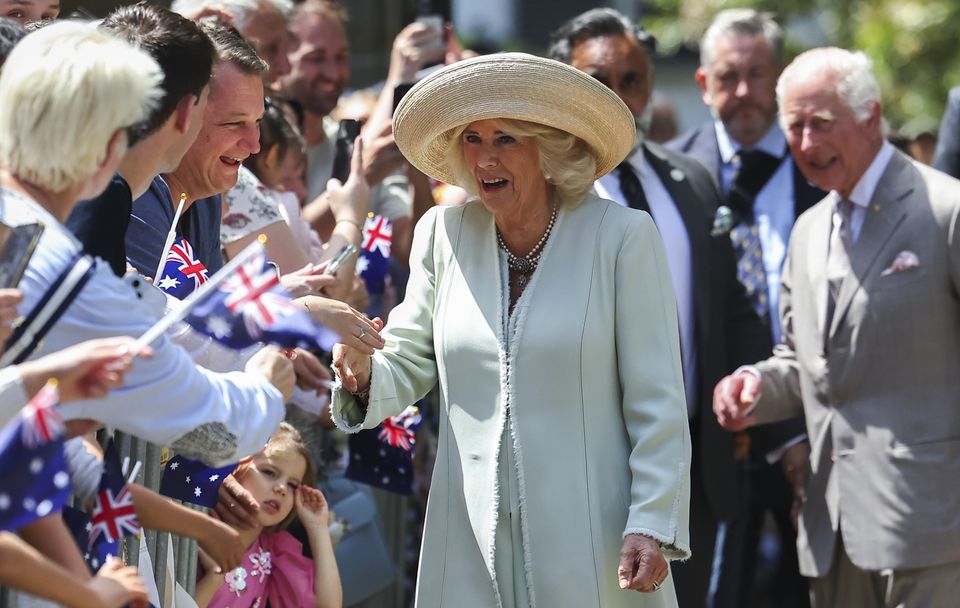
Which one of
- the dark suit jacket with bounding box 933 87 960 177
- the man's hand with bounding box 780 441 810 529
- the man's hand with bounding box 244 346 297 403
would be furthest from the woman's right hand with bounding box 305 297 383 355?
the dark suit jacket with bounding box 933 87 960 177

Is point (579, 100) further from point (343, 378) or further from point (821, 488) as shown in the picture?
point (821, 488)

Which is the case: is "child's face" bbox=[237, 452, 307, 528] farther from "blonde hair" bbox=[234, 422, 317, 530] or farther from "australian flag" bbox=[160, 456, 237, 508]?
"australian flag" bbox=[160, 456, 237, 508]

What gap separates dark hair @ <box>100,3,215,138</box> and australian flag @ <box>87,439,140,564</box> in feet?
2.15

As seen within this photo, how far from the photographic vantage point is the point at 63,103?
8.21 feet

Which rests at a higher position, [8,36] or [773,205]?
[773,205]

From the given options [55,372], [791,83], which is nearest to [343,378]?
[55,372]

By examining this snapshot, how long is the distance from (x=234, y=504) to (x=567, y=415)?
33.5 inches

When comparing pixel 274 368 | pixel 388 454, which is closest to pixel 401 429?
pixel 388 454

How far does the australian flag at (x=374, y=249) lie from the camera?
4965 mm

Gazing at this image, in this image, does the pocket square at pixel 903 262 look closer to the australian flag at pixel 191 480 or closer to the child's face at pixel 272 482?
the child's face at pixel 272 482

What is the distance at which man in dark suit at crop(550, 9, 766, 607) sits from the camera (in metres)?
5.21

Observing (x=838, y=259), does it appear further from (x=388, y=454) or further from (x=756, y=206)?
(x=388, y=454)

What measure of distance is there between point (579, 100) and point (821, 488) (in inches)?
75.3

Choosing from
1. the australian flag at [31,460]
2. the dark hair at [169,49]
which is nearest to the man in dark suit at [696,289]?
the dark hair at [169,49]
